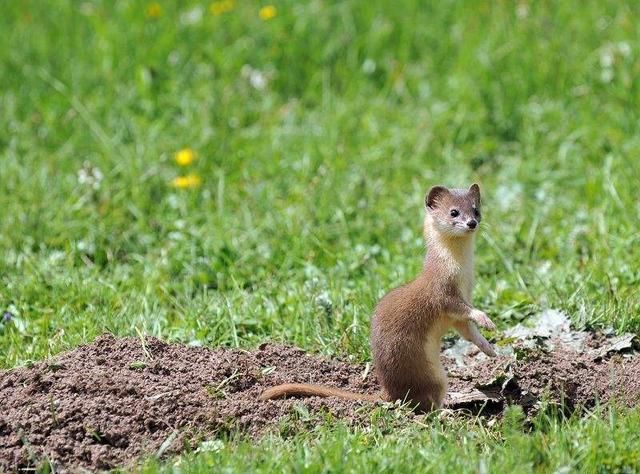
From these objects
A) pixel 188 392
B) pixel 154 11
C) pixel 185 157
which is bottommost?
pixel 188 392

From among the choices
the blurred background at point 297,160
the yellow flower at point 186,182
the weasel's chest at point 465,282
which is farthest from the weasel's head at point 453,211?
the yellow flower at point 186,182

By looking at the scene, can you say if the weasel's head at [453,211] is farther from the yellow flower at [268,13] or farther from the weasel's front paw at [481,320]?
the yellow flower at [268,13]

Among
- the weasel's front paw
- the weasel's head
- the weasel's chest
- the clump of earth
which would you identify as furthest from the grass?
the weasel's head

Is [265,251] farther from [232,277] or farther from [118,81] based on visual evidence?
[118,81]

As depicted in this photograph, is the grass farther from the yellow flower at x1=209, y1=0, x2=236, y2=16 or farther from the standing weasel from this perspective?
the standing weasel

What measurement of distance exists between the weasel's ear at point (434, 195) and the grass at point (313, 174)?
2.73 ft

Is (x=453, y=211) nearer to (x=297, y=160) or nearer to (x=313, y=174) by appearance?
(x=313, y=174)

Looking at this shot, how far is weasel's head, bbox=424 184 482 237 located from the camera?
5223 millimetres

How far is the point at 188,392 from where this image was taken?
5078 millimetres

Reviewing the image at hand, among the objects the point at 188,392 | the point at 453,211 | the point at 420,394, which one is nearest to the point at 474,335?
the point at 420,394

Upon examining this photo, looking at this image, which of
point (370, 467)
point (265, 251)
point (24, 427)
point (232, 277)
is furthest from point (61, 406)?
point (265, 251)

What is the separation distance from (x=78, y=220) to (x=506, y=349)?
2.95 meters

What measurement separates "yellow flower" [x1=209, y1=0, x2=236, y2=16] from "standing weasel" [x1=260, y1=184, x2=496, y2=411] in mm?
4949

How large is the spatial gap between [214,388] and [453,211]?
1290mm
